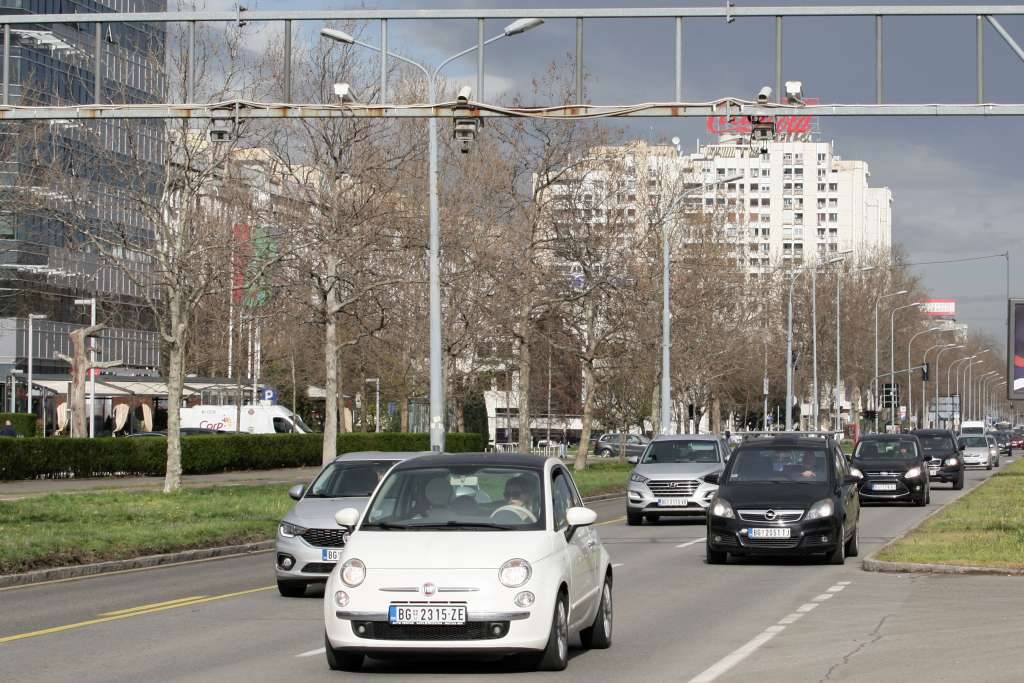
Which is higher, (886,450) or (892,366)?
(892,366)

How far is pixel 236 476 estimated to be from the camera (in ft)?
175

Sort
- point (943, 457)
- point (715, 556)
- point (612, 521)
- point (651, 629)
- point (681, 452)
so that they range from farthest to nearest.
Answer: point (943, 457), point (612, 521), point (681, 452), point (715, 556), point (651, 629)

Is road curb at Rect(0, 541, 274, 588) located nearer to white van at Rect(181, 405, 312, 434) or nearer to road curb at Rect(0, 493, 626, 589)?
road curb at Rect(0, 493, 626, 589)

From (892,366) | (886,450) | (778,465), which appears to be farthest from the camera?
(892,366)

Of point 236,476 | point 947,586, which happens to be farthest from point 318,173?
point 947,586

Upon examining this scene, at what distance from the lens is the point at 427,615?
10211mm

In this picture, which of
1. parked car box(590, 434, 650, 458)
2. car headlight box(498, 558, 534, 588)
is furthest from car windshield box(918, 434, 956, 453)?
car headlight box(498, 558, 534, 588)

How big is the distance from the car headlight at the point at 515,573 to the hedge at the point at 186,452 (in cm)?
3710

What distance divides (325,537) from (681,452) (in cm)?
1548

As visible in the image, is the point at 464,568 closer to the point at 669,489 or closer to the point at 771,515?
the point at 771,515

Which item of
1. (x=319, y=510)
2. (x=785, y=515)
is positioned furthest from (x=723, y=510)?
(x=319, y=510)

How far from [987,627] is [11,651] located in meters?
7.94

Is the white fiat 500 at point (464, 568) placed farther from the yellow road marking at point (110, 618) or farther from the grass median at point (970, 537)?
the grass median at point (970, 537)

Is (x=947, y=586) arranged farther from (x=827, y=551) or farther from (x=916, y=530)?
(x=916, y=530)
